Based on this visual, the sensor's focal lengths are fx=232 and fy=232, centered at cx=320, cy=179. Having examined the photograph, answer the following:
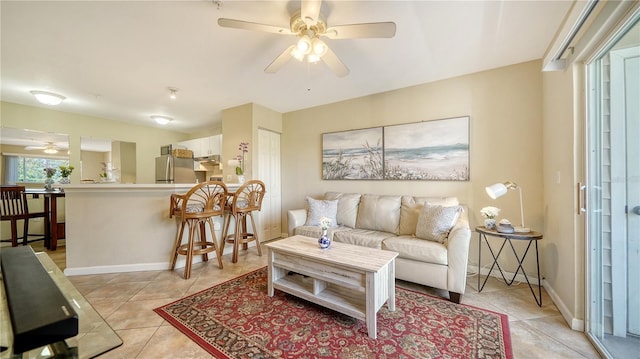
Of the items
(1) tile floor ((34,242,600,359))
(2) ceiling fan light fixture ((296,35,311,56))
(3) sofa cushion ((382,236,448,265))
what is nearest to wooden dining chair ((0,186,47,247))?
(1) tile floor ((34,242,600,359))

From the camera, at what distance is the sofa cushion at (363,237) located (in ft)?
8.57

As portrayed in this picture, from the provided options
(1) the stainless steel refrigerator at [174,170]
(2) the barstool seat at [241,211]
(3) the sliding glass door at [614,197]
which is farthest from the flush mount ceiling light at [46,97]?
(3) the sliding glass door at [614,197]

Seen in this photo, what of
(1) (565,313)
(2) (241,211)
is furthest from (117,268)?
(1) (565,313)

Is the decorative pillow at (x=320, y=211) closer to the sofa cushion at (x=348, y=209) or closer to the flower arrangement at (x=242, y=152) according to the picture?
the sofa cushion at (x=348, y=209)

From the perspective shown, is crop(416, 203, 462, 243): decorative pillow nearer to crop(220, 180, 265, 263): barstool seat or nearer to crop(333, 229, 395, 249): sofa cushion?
crop(333, 229, 395, 249): sofa cushion

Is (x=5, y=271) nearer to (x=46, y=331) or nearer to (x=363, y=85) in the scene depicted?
(x=46, y=331)

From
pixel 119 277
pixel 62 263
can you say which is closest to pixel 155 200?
pixel 119 277

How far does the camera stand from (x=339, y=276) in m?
1.87

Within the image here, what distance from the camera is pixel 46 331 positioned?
0.48 m

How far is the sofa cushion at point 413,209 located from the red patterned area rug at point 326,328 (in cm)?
78

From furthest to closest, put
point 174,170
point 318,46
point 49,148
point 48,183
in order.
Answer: point 174,170 → point 49,148 → point 48,183 → point 318,46

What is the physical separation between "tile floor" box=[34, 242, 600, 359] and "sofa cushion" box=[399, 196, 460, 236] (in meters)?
0.62

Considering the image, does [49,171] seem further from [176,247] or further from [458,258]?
[458,258]

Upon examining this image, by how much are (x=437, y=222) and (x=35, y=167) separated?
6.59m
